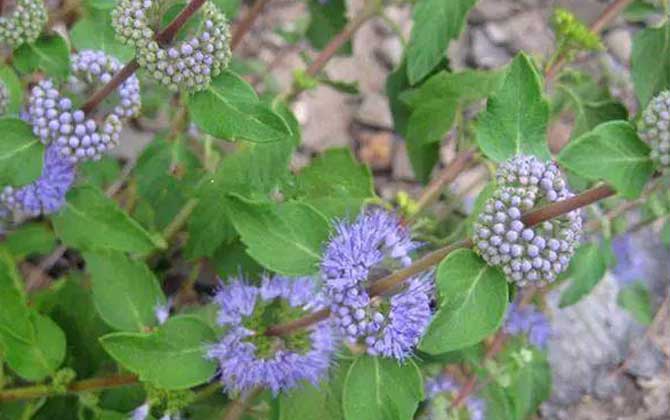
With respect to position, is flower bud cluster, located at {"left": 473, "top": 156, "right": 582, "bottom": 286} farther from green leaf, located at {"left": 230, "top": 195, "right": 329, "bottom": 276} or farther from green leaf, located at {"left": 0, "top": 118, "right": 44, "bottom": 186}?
green leaf, located at {"left": 0, "top": 118, "right": 44, "bottom": 186}

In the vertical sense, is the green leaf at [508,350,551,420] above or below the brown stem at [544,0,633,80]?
below

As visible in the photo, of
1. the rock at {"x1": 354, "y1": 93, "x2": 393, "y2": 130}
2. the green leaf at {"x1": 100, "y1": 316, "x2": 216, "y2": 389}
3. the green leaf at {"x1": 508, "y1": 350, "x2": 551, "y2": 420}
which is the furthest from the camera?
the rock at {"x1": 354, "y1": 93, "x2": 393, "y2": 130}

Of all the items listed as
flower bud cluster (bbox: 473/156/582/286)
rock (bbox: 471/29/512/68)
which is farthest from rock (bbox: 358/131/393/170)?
flower bud cluster (bbox: 473/156/582/286)

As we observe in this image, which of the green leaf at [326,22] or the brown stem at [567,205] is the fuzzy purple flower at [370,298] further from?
the green leaf at [326,22]

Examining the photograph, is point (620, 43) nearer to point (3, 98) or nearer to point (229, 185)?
point (229, 185)

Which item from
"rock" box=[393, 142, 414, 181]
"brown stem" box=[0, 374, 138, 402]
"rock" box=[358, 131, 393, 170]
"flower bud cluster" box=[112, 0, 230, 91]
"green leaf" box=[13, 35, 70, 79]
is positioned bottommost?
"rock" box=[393, 142, 414, 181]

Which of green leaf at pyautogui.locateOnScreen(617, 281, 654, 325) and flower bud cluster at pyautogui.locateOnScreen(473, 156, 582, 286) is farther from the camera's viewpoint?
green leaf at pyautogui.locateOnScreen(617, 281, 654, 325)

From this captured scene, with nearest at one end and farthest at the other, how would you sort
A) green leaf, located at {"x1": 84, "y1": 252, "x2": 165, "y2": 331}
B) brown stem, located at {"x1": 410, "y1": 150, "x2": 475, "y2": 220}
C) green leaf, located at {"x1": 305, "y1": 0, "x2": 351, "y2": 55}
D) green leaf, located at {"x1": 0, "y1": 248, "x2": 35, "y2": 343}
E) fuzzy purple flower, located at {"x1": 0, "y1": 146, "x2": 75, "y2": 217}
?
green leaf, located at {"x1": 0, "y1": 248, "x2": 35, "y2": 343} < fuzzy purple flower, located at {"x1": 0, "y1": 146, "x2": 75, "y2": 217} < green leaf, located at {"x1": 84, "y1": 252, "x2": 165, "y2": 331} < brown stem, located at {"x1": 410, "y1": 150, "x2": 475, "y2": 220} < green leaf, located at {"x1": 305, "y1": 0, "x2": 351, "y2": 55}
